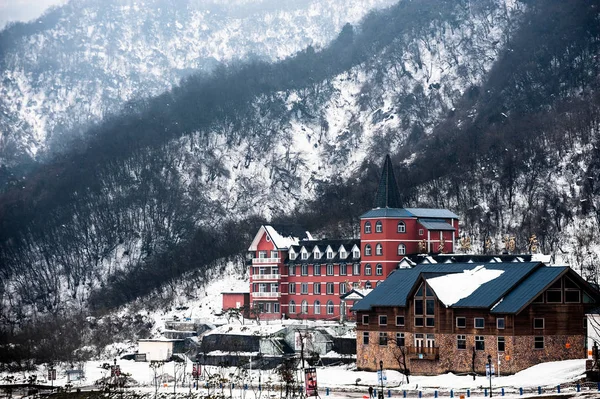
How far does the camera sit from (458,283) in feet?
231

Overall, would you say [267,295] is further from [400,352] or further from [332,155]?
[332,155]

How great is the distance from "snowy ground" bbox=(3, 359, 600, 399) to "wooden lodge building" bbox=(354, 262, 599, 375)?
4.82ft

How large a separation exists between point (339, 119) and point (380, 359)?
4009 inches

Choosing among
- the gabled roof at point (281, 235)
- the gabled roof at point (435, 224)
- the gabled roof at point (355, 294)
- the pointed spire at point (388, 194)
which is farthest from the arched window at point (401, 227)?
the gabled roof at point (281, 235)

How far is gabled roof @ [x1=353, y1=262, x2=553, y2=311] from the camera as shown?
6762 cm

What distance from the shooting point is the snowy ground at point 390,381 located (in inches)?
2315

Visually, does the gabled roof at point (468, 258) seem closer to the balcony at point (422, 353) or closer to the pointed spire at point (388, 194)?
the pointed spire at point (388, 194)

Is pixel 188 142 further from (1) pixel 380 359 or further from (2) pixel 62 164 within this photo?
(1) pixel 380 359

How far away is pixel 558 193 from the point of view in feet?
402

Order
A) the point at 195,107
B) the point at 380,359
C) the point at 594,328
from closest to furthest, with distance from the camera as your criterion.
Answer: the point at 594,328 < the point at 380,359 < the point at 195,107

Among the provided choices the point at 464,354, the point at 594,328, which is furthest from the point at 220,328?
the point at 594,328

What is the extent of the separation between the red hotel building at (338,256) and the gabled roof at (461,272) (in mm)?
19042

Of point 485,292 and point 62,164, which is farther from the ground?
point 62,164

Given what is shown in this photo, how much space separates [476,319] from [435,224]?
110ft
